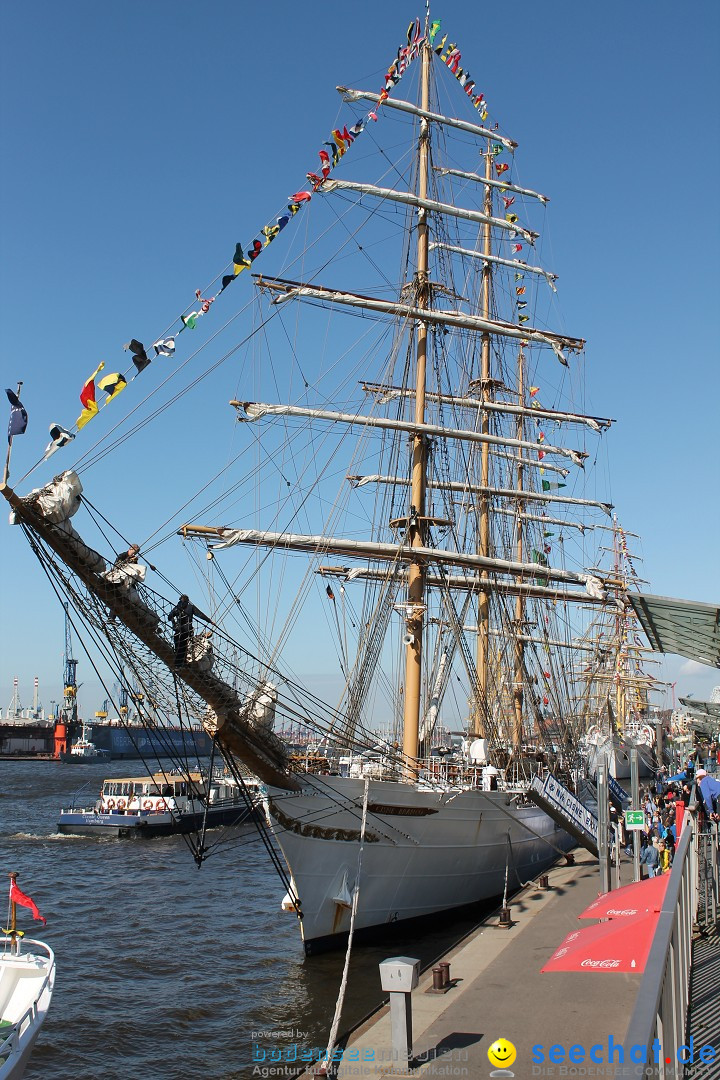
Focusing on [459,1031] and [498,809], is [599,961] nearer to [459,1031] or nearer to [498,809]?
[459,1031]

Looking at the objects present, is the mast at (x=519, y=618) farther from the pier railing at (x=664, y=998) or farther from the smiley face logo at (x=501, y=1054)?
the pier railing at (x=664, y=998)

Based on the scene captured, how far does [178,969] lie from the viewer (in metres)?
19.0

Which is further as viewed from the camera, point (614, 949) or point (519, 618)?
point (519, 618)

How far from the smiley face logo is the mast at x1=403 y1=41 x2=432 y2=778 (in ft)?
38.1

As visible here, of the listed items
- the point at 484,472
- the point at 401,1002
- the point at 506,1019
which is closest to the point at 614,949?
the point at 401,1002

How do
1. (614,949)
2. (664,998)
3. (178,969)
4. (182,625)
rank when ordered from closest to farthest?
(664,998), (614,949), (182,625), (178,969)

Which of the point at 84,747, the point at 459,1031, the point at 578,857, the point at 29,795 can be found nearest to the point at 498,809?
the point at 578,857

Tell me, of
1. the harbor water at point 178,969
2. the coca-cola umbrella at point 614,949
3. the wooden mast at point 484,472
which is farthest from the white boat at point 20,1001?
the wooden mast at point 484,472

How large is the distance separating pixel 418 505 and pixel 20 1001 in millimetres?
16381

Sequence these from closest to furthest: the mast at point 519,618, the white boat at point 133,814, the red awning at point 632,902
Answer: the red awning at point 632,902 < the mast at point 519,618 < the white boat at point 133,814

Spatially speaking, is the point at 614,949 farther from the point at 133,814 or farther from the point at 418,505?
the point at 133,814

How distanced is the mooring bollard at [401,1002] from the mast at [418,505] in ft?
37.4

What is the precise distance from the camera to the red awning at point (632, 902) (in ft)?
28.3

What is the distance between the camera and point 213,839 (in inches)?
1725
